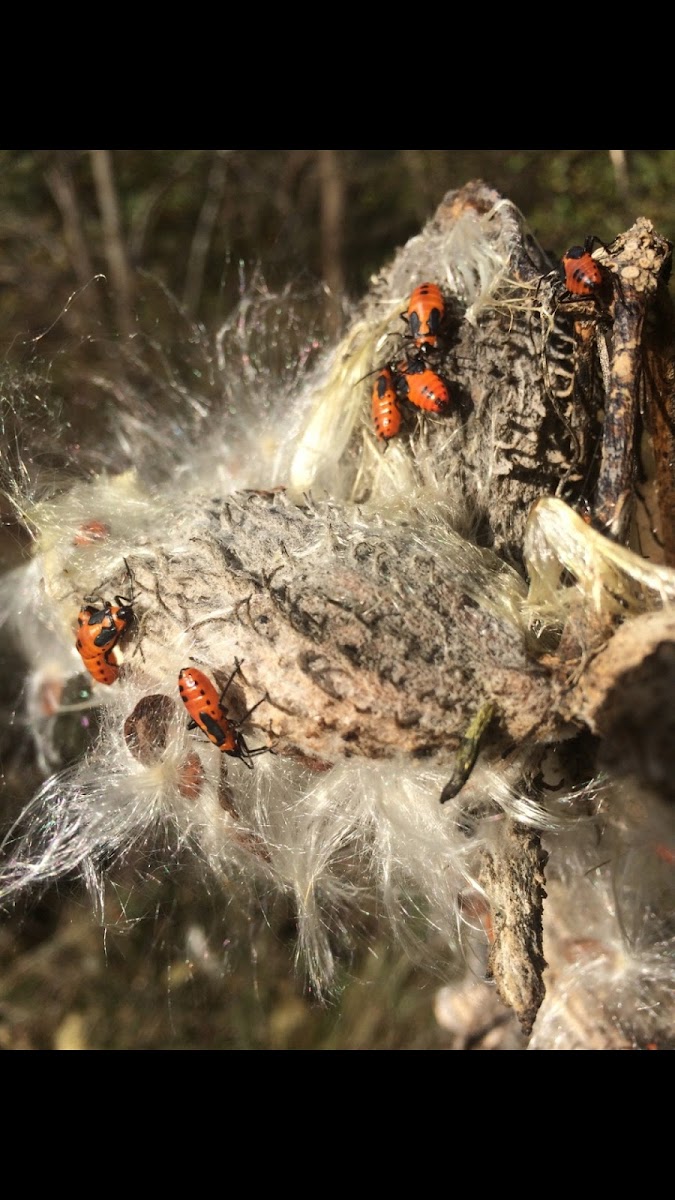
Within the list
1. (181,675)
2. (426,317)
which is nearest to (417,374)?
(426,317)

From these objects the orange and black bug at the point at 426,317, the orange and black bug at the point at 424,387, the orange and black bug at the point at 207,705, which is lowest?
the orange and black bug at the point at 207,705

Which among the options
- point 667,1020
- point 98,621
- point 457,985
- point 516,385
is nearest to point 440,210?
point 516,385

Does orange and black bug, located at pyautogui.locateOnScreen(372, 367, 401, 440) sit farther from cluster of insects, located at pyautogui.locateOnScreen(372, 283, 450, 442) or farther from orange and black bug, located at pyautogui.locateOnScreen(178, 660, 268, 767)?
orange and black bug, located at pyautogui.locateOnScreen(178, 660, 268, 767)

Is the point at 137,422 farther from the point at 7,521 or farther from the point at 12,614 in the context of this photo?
the point at 7,521

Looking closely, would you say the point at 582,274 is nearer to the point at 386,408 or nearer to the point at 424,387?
the point at 424,387

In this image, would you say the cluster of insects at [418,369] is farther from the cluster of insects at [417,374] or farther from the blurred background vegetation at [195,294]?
the blurred background vegetation at [195,294]

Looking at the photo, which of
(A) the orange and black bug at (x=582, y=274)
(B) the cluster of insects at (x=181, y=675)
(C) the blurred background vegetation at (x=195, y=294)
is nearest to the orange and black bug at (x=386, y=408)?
(A) the orange and black bug at (x=582, y=274)
